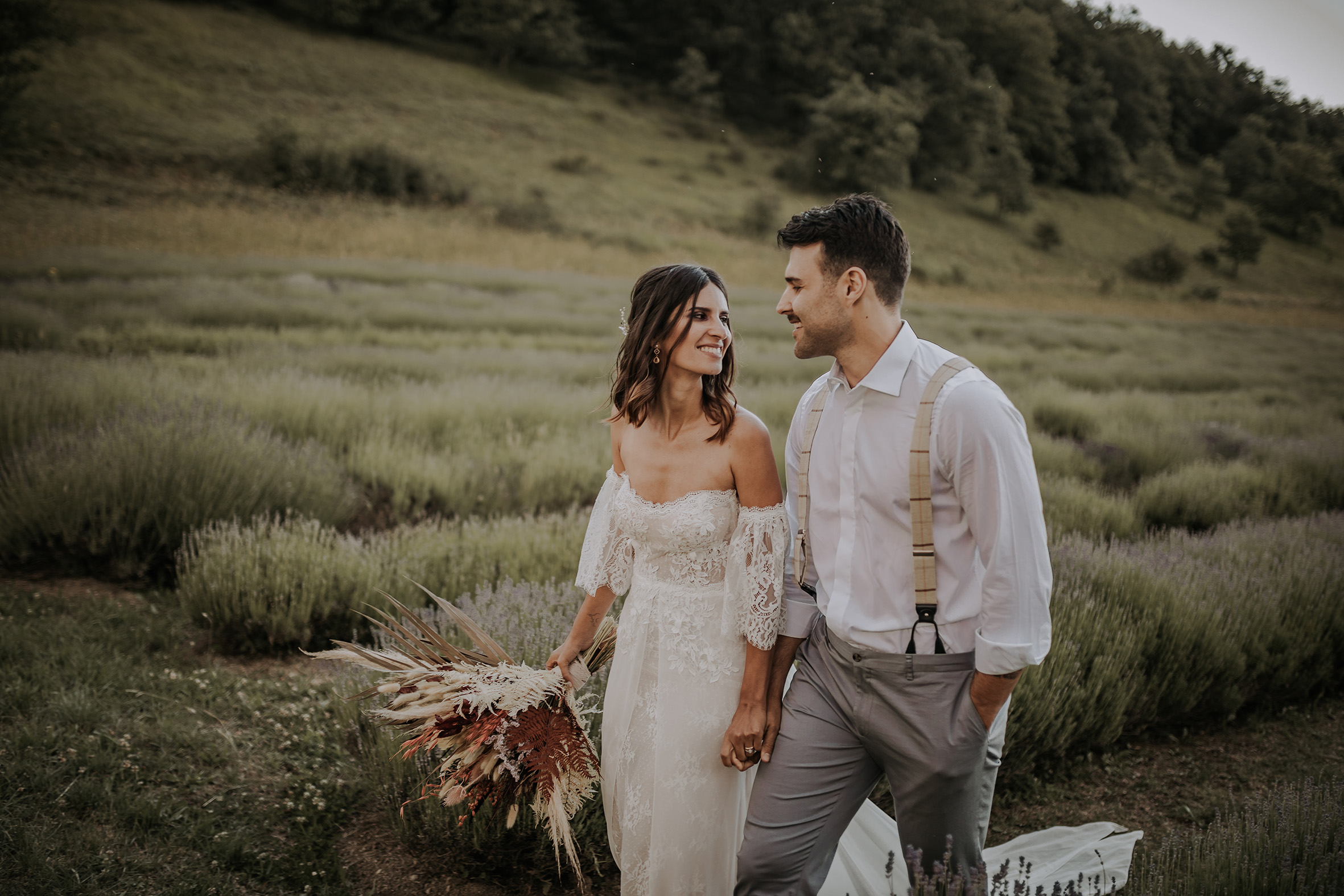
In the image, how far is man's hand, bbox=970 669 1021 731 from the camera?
5.40 ft

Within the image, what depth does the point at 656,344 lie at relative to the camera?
2.12 metres

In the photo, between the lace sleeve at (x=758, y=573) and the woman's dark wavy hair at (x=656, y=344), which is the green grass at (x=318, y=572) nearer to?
the woman's dark wavy hair at (x=656, y=344)

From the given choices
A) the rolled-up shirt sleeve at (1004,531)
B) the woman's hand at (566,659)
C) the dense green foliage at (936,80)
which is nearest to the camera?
the rolled-up shirt sleeve at (1004,531)

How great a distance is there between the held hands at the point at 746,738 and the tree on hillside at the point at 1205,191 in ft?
54.3

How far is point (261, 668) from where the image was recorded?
4.01 meters

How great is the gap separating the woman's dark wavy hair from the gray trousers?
2.45ft

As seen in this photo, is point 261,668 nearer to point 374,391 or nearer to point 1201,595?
point 374,391

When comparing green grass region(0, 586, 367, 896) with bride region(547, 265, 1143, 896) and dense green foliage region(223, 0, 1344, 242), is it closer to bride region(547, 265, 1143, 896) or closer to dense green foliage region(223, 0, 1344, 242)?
bride region(547, 265, 1143, 896)

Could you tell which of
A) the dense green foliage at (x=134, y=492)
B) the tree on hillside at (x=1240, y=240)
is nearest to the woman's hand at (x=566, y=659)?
the dense green foliage at (x=134, y=492)

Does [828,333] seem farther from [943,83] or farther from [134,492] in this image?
[943,83]

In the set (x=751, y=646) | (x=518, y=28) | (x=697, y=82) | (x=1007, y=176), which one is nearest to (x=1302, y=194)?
(x=751, y=646)

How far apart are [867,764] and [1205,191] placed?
17.7 metres

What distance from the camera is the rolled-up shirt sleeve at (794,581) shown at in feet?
6.69

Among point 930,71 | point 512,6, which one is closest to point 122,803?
point 512,6
